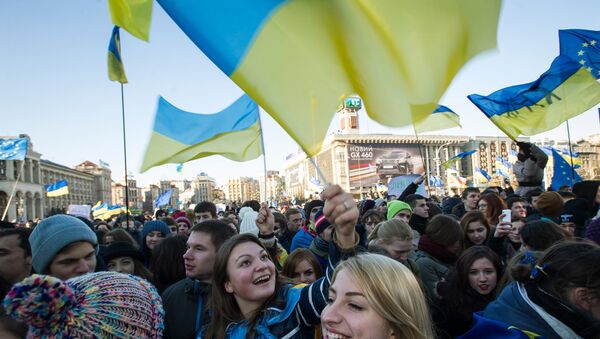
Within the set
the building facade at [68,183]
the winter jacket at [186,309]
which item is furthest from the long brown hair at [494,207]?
the building facade at [68,183]

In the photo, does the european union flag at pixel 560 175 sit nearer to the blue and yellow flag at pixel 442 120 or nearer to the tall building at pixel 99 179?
the blue and yellow flag at pixel 442 120

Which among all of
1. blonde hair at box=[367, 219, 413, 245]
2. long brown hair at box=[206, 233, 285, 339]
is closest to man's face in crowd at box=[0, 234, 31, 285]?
long brown hair at box=[206, 233, 285, 339]

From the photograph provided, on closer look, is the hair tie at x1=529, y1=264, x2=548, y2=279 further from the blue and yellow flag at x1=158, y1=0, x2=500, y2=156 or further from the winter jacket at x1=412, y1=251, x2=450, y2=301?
the winter jacket at x1=412, y1=251, x2=450, y2=301

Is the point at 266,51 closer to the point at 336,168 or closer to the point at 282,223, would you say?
the point at 282,223

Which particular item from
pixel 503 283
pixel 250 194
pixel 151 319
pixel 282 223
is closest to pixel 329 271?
pixel 151 319

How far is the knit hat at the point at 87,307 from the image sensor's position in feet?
4.35

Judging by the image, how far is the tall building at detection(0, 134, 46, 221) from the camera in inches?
2299

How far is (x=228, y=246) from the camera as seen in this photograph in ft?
7.48

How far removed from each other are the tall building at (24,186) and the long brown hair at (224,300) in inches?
2561

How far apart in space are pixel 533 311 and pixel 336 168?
81600 millimetres

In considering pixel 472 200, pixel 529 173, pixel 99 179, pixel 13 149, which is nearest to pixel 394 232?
pixel 472 200

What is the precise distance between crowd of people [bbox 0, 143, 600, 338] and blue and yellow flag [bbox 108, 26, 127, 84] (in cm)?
350

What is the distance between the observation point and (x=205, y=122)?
5668 mm

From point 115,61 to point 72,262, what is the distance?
14.7 ft
